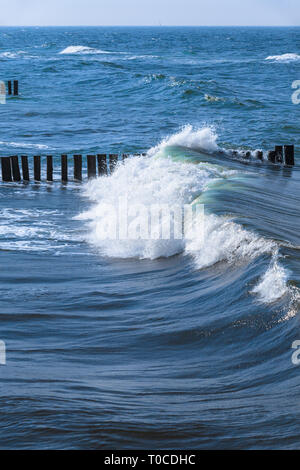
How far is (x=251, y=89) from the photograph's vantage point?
40688 mm

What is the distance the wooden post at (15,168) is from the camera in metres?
17.7

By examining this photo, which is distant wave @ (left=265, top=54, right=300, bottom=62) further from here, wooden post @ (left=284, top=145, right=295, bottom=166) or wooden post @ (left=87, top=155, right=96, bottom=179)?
wooden post @ (left=87, top=155, right=96, bottom=179)

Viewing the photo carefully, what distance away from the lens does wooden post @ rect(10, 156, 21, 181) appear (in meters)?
17.7

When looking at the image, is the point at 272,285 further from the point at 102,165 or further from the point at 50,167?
the point at 50,167

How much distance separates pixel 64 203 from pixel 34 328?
8.22 m

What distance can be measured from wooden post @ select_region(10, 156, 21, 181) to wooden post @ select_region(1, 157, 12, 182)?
103mm

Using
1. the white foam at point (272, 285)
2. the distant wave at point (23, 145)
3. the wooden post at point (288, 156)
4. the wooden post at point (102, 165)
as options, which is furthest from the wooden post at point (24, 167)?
the white foam at point (272, 285)

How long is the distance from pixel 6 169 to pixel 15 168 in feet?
0.76

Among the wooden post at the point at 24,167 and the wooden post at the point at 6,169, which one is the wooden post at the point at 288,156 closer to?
the wooden post at the point at 24,167

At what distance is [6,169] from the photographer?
57.9ft

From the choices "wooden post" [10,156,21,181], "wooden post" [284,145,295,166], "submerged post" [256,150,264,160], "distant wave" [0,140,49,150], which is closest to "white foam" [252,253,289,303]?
"wooden post" [10,156,21,181]

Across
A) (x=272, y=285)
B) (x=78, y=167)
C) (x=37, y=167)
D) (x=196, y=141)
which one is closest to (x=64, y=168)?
(x=78, y=167)

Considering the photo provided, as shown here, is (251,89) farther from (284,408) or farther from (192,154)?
(284,408)

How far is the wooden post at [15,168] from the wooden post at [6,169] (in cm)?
10
